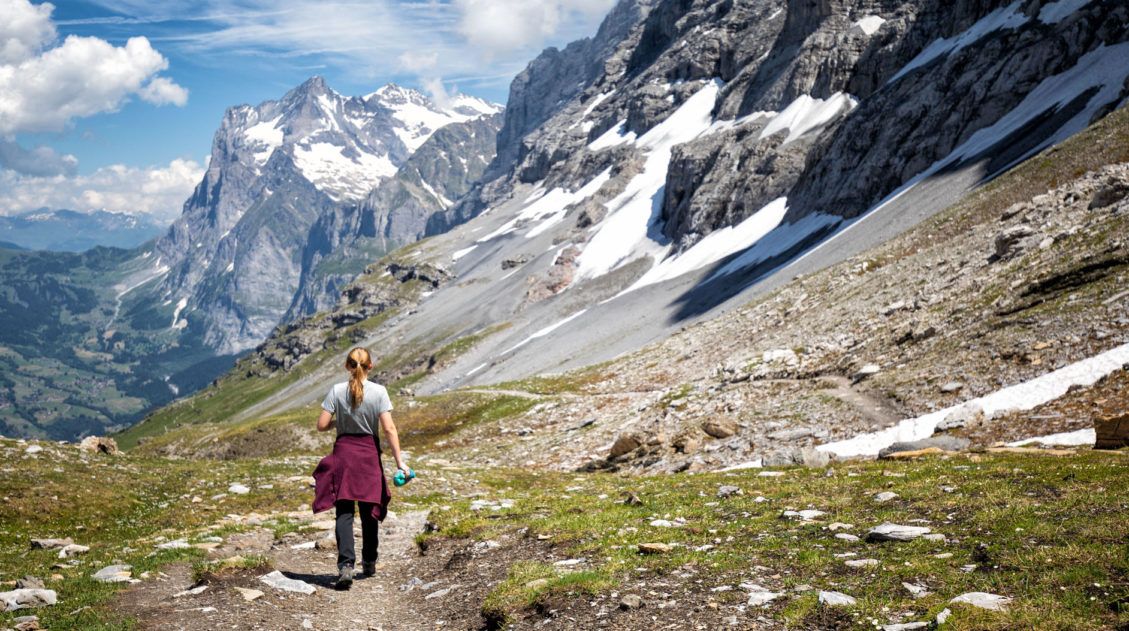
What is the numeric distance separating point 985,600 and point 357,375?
415 inches

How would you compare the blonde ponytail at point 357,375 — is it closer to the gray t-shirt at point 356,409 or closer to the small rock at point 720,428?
the gray t-shirt at point 356,409

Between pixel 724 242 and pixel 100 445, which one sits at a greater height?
pixel 724 242

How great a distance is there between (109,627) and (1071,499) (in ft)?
49.1

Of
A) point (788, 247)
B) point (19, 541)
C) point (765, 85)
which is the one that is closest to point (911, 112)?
point (788, 247)

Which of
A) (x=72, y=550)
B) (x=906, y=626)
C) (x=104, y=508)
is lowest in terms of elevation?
(x=906, y=626)

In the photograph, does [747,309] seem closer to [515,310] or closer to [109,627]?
[109,627]

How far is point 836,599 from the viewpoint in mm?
8648

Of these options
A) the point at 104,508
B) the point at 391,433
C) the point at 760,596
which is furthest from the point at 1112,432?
the point at 104,508

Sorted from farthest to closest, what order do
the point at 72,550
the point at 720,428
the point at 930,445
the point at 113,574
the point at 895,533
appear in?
the point at 720,428
the point at 930,445
the point at 72,550
the point at 113,574
the point at 895,533

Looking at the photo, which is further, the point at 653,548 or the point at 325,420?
the point at 325,420

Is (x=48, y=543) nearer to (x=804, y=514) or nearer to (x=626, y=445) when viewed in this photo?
(x=804, y=514)

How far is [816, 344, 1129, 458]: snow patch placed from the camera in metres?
21.8

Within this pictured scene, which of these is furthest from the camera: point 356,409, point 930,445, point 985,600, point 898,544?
point 930,445

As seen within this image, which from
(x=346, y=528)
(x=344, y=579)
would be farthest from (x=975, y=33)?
(x=344, y=579)
